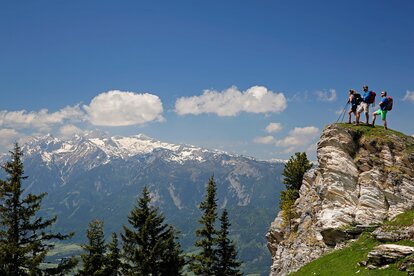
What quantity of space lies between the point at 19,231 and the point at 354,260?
1030 inches

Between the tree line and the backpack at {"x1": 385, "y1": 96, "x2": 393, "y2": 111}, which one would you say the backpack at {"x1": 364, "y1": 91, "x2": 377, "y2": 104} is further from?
the tree line

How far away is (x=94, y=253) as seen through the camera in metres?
44.5

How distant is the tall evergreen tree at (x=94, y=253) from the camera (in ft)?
144

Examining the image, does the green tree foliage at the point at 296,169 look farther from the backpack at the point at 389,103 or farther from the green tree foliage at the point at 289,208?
the backpack at the point at 389,103

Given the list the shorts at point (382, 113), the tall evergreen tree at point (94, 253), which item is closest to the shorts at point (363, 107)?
the shorts at point (382, 113)

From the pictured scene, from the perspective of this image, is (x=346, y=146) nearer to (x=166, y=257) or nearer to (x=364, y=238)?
(x=364, y=238)

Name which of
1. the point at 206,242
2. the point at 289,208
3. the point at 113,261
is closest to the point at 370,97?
the point at 289,208

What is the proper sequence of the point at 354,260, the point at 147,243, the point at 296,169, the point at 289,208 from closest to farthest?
1. the point at 354,260
2. the point at 147,243
3. the point at 289,208
4. the point at 296,169

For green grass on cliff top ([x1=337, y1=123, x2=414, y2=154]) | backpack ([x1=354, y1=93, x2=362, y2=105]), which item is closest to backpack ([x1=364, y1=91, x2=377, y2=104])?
backpack ([x1=354, y1=93, x2=362, y2=105])

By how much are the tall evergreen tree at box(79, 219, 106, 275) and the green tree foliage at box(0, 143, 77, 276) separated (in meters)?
12.3

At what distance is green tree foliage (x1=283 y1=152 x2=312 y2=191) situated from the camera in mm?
73562

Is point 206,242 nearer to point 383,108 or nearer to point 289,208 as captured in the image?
point 289,208

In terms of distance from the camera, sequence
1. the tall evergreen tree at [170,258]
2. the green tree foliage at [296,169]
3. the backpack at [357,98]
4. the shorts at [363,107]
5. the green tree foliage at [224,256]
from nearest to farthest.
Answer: the tall evergreen tree at [170,258], the shorts at [363,107], the backpack at [357,98], the green tree foliage at [224,256], the green tree foliage at [296,169]

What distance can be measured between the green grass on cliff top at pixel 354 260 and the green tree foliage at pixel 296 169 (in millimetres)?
40038
